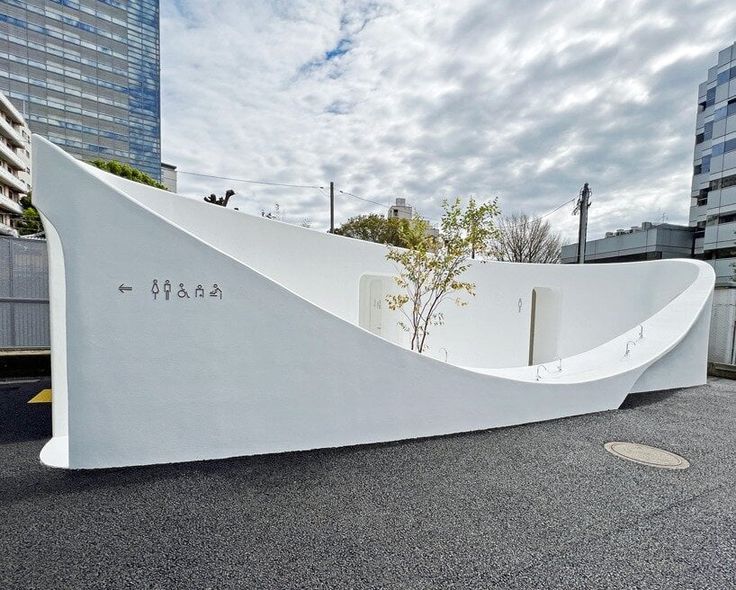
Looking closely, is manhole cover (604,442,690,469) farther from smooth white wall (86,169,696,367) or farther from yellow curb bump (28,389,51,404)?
yellow curb bump (28,389,51,404)

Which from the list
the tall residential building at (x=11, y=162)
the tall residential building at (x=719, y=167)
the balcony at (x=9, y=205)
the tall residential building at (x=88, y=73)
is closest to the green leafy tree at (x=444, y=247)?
the tall residential building at (x=719, y=167)

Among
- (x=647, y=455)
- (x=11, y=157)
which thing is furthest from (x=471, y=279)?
(x=11, y=157)

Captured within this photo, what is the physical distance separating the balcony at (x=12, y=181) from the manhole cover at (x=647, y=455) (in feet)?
155

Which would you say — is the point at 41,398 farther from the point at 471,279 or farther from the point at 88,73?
the point at 88,73

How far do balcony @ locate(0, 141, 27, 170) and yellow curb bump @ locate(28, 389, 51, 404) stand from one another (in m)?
40.7

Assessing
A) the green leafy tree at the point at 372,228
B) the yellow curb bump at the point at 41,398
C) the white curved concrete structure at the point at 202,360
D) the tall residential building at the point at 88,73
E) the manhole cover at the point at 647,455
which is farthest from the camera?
the tall residential building at the point at 88,73

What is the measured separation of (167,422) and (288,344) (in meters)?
1.42

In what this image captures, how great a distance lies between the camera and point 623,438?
4883 millimetres

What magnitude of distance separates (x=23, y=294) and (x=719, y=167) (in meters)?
45.1

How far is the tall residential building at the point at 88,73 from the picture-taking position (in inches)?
1763

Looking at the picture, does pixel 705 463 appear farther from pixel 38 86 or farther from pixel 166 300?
pixel 38 86

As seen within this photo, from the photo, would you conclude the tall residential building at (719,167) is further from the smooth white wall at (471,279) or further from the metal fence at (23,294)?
the metal fence at (23,294)

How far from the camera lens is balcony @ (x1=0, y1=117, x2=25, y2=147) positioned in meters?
33.0

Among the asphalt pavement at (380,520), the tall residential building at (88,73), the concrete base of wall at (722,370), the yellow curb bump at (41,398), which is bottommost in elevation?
the yellow curb bump at (41,398)
